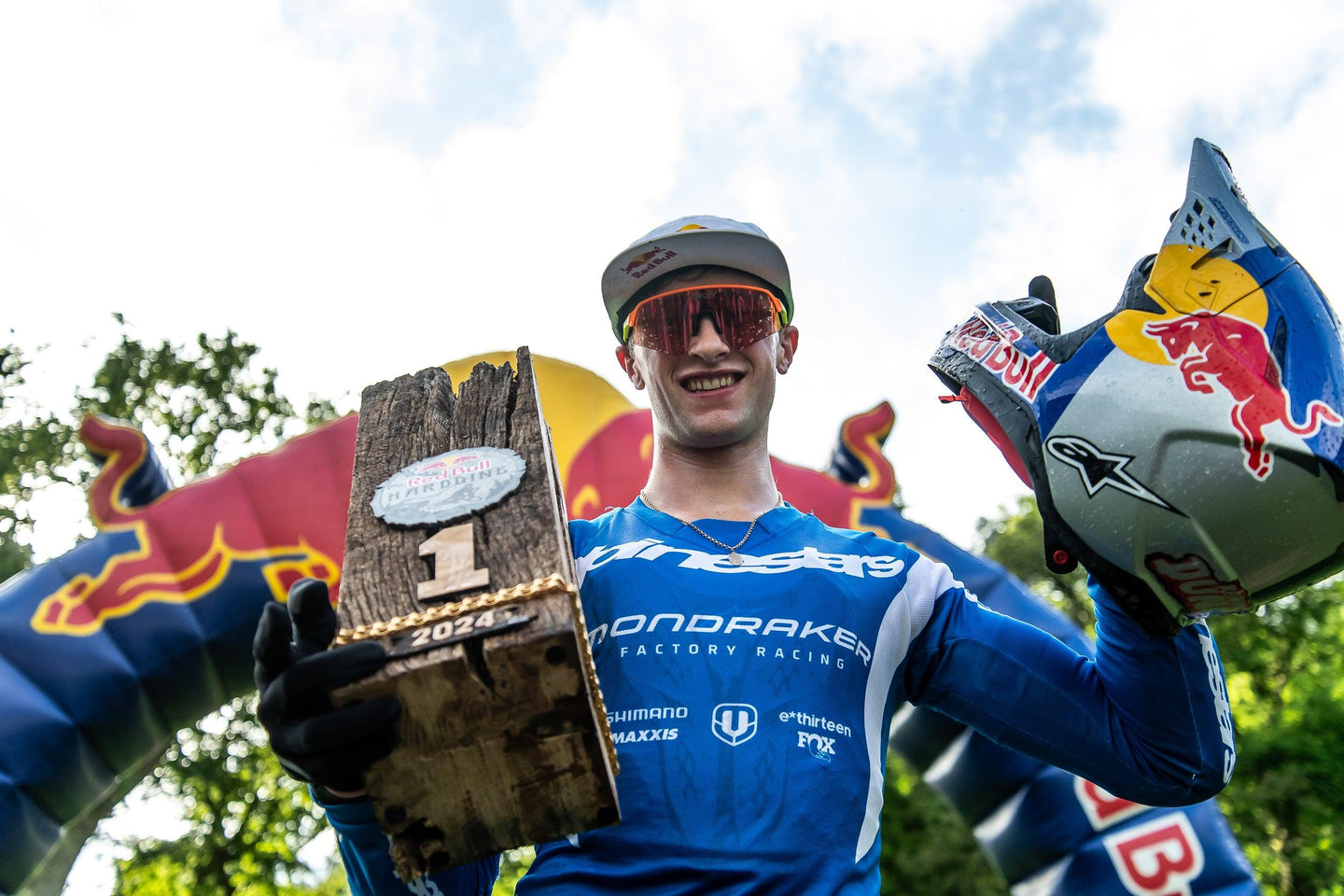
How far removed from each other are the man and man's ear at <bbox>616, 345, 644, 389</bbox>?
123mm

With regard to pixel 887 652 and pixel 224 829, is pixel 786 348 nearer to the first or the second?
pixel 887 652

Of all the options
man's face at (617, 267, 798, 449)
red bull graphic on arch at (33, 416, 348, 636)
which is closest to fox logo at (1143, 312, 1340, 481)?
man's face at (617, 267, 798, 449)

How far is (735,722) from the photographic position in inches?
67.9

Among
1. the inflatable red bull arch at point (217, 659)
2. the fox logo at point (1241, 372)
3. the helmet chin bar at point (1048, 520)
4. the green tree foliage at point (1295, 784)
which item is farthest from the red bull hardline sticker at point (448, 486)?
the green tree foliage at point (1295, 784)

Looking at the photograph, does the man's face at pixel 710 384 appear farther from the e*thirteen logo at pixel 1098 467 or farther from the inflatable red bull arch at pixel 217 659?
the inflatable red bull arch at pixel 217 659

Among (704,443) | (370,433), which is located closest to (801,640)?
(704,443)

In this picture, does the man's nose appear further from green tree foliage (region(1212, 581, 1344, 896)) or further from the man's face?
green tree foliage (region(1212, 581, 1344, 896))

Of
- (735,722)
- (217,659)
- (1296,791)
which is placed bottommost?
(1296,791)

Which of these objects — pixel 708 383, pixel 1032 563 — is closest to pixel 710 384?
pixel 708 383

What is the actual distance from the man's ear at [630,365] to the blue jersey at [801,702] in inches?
18.1

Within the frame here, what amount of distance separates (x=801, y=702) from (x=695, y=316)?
87 cm

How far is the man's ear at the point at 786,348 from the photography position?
8.00 feet

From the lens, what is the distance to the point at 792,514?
2207 millimetres

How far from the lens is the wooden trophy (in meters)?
1.32
